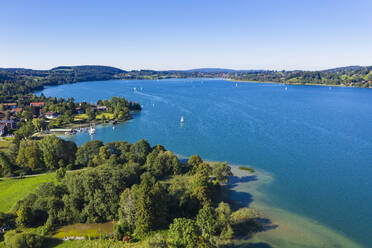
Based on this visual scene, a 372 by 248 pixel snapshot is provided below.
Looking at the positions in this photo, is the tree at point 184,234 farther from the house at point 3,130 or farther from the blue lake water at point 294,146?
the house at point 3,130

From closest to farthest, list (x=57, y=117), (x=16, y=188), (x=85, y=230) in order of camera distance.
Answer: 1. (x=85, y=230)
2. (x=16, y=188)
3. (x=57, y=117)

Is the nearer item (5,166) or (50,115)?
(5,166)

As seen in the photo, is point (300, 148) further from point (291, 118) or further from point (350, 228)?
point (291, 118)

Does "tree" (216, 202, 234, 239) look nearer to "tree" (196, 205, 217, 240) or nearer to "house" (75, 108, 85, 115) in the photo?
"tree" (196, 205, 217, 240)

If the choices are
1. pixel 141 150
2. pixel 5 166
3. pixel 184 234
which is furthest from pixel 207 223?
pixel 5 166

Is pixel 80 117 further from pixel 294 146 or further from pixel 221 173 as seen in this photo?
pixel 294 146

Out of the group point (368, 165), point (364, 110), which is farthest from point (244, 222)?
point (364, 110)
